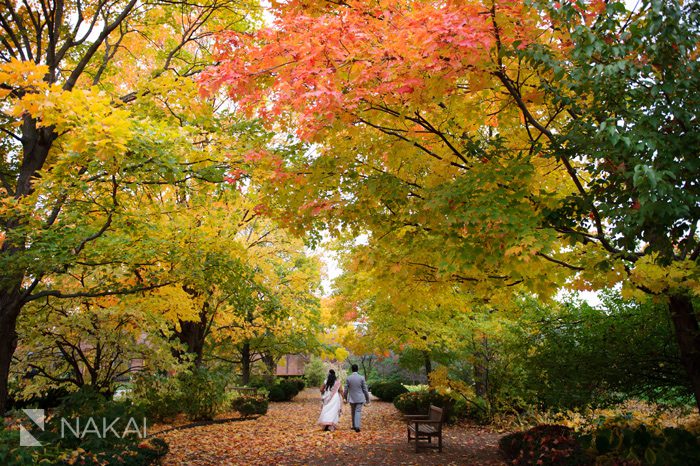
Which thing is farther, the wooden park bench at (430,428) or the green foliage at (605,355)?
the wooden park bench at (430,428)

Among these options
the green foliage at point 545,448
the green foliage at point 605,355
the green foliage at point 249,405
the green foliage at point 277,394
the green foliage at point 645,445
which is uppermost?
the green foliage at point 605,355

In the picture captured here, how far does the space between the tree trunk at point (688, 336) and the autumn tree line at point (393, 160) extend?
21mm

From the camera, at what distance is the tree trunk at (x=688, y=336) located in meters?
5.20

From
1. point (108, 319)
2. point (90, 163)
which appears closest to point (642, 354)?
point (90, 163)

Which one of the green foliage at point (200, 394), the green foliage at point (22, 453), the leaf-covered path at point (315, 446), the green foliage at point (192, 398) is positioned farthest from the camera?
the green foliage at point (200, 394)

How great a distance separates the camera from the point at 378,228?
238 inches

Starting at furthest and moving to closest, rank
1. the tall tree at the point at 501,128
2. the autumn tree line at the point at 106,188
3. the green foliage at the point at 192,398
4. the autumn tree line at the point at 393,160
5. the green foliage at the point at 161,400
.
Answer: the green foliage at the point at 192,398 → the green foliage at the point at 161,400 → the autumn tree line at the point at 106,188 → the autumn tree line at the point at 393,160 → the tall tree at the point at 501,128

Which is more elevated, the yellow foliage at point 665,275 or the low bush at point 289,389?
the yellow foliage at point 665,275

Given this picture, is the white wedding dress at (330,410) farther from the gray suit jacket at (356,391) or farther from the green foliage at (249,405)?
the green foliage at (249,405)

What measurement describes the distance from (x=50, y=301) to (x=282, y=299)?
7.46m

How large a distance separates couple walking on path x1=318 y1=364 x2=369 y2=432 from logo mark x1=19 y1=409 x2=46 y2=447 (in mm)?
6713

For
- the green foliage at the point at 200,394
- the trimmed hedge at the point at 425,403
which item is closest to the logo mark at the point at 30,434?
the green foliage at the point at 200,394

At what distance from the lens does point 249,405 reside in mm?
14891

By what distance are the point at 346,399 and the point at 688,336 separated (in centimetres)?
854
